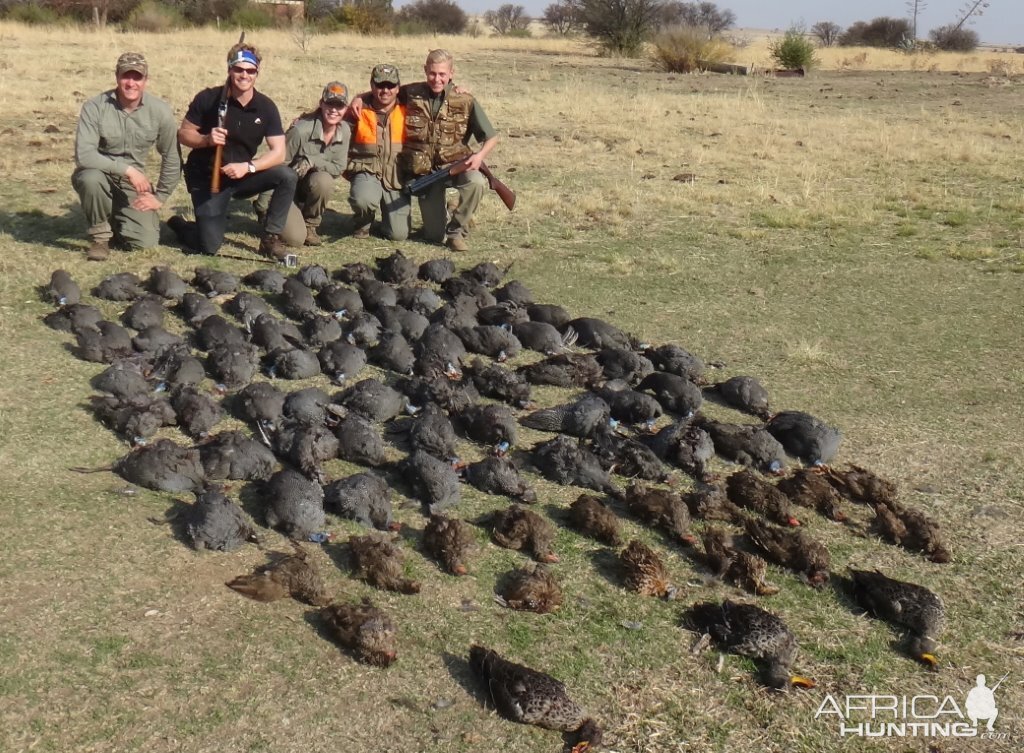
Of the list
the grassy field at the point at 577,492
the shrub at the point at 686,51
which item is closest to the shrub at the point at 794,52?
the shrub at the point at 686,51

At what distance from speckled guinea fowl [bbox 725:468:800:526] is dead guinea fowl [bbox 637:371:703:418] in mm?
955

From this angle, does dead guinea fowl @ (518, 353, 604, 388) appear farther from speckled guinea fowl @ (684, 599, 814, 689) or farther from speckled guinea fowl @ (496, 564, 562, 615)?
speckled guinea fowl @ (684, 599, 814, 689)

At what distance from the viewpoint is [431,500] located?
5.06m

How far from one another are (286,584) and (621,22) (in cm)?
3269

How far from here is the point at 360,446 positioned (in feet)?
17.6

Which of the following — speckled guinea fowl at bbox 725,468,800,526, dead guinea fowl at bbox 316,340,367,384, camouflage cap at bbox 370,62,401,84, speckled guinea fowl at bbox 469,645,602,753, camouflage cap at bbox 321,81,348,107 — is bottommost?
speckled guinea fowl at bbox 469,645,602,753

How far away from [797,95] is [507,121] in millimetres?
8815

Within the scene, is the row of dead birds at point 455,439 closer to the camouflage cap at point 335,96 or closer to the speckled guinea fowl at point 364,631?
the speckled guinea fowl at point 364,631

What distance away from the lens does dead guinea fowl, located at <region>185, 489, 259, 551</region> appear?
14.7 feet

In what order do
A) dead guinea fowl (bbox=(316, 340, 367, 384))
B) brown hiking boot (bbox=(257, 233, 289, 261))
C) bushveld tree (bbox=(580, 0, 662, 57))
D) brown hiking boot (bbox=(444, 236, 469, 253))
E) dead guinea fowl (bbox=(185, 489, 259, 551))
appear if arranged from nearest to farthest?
1. dead guinea fowl (bbox=(185, 489, 259, 551))
2. dead guinea fowl (bbox=(316, 340, 367, 384))
3. brown hiking boot (bbox=(257, 233, 289, 261))
4. brown hiking boot (bbox=(444, 236, 469, 253))
5. bushveld tree (bbox=(580, 0, 662, 57))

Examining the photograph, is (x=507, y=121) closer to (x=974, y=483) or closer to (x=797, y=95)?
(x=797, y=95)

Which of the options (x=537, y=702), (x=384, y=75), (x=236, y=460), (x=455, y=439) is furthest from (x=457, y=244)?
(x=537, y=702)

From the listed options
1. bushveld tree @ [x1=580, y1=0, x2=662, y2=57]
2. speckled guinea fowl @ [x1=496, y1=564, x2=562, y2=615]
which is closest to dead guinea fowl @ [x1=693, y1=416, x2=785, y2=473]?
speckled guinea fowl @ [x1=496, y1=564, x2=562, y2=615]

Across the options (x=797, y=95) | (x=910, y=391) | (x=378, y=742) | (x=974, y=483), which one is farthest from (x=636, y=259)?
(x=797, y=95)
